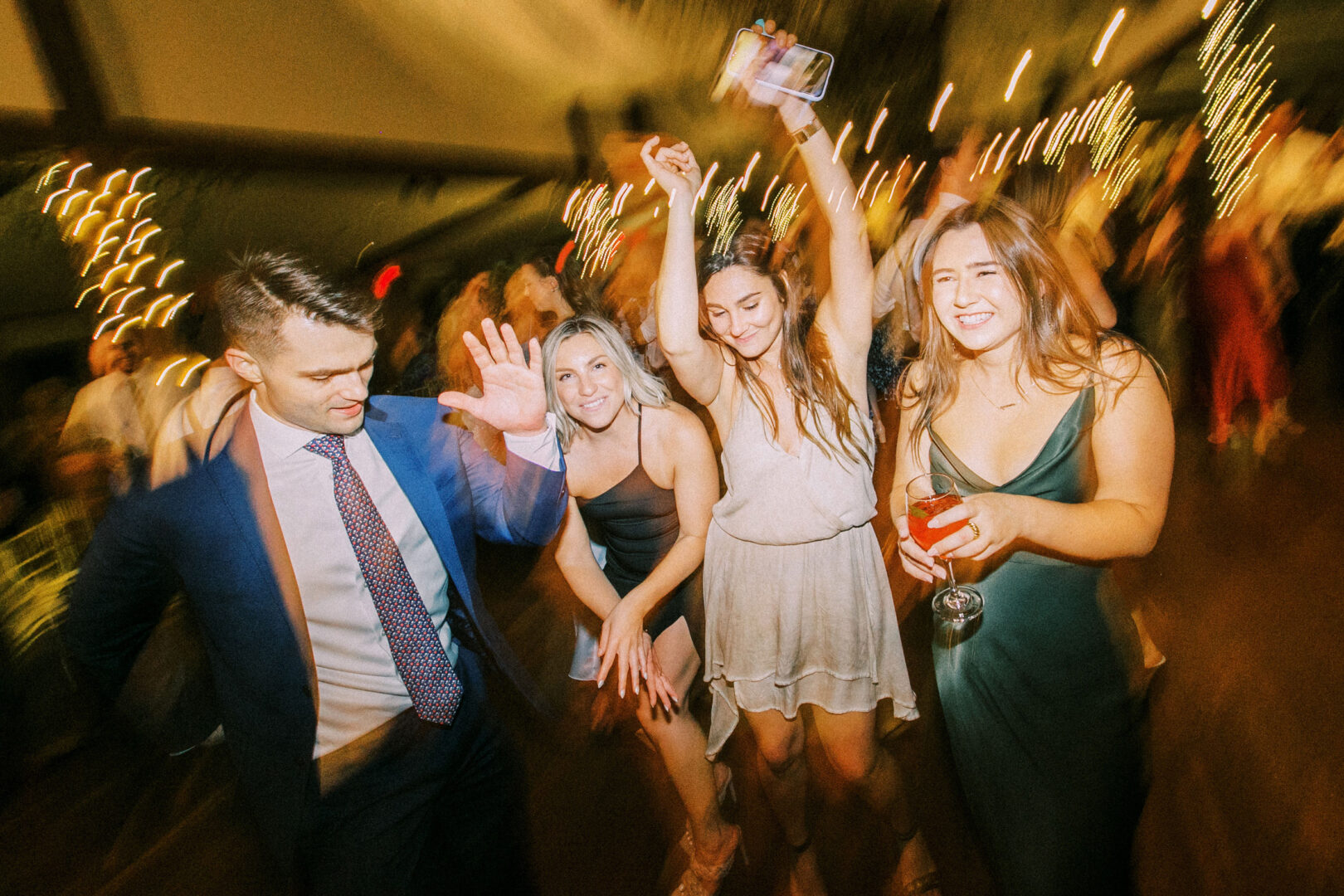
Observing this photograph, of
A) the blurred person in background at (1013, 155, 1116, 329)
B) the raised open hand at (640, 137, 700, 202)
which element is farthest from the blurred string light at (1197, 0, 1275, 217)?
the raised open hand at (640, 137, 700, 202)

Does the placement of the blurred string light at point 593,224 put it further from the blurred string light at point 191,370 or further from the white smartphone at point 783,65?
the blurred string light at point 191,370

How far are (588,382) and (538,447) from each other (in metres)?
0.30

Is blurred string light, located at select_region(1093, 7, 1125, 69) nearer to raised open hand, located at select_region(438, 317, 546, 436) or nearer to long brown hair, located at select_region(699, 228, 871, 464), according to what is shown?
long brown hair, located at select_region(699, 228, 871, 464)

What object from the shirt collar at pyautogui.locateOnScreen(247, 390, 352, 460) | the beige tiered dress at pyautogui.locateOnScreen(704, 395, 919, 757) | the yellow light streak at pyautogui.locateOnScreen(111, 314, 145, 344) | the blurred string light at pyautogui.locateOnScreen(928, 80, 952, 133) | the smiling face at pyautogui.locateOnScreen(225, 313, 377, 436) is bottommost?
the beige tiered dress at pyautogui.locateOnScreen(704, 395, 919, 757)

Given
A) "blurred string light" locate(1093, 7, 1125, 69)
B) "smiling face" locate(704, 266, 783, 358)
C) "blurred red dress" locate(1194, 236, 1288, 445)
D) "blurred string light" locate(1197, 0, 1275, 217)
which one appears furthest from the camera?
"blurred string light" locate(1197, 0, 1275, 217)

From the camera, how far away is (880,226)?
1938 millimetres

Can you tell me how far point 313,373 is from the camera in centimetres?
139

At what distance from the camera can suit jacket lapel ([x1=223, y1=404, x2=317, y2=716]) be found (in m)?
1.40

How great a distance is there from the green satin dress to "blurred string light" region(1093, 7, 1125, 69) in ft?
6.55

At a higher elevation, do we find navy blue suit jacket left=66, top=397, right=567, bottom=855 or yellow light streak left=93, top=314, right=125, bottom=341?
yellow light streak left=93, top=314, right=125, bottom=341

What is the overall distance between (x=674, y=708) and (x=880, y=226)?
160 centimetres

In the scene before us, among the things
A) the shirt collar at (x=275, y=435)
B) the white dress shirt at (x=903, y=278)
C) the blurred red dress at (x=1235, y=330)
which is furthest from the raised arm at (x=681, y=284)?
the blurred red dress at (x=1235, y=330)

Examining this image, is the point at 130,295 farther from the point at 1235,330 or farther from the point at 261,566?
the point at 1235,330

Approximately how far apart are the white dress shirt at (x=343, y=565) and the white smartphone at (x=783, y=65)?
103cm
